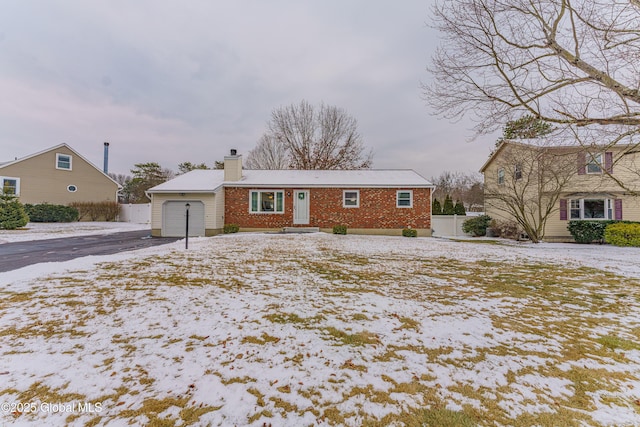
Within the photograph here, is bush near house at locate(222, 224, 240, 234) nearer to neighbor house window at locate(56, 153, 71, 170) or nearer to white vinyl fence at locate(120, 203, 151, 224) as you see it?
white vinyl fence at locate(120, 203, 151, 224)

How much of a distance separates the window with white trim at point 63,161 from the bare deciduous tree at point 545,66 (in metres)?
27.4

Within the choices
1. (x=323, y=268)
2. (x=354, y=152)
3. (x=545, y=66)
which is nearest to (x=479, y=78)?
(x=545, y=66)

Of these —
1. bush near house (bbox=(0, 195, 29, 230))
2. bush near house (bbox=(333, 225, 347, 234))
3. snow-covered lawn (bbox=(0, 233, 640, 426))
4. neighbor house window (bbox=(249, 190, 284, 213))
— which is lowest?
snow-covered lawn (bbox=(0, 233, 640, 426))

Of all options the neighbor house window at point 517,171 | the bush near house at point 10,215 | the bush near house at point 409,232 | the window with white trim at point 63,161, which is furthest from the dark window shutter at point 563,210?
the window with white trim at point 63,161

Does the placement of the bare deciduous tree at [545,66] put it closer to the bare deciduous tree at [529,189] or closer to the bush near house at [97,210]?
the bare deciduous tree at [529,189]

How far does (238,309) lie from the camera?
11.7 feet

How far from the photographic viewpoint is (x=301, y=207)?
49.1 feet

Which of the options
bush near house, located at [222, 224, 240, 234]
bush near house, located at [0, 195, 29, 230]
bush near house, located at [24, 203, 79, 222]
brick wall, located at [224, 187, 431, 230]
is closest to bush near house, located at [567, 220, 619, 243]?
brick wall, located at [224, 187, 431, 230]

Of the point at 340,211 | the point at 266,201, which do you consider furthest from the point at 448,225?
the point at 266,201

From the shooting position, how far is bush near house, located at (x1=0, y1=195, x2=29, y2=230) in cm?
1443

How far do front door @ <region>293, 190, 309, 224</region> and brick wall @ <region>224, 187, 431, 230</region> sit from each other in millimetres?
209

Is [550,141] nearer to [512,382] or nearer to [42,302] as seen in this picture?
[512,382]

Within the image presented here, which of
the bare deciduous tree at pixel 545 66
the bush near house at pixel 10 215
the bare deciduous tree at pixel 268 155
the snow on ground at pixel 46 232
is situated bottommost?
the snow on ground at pixel 46 232

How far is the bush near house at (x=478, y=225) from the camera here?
16.7 m
